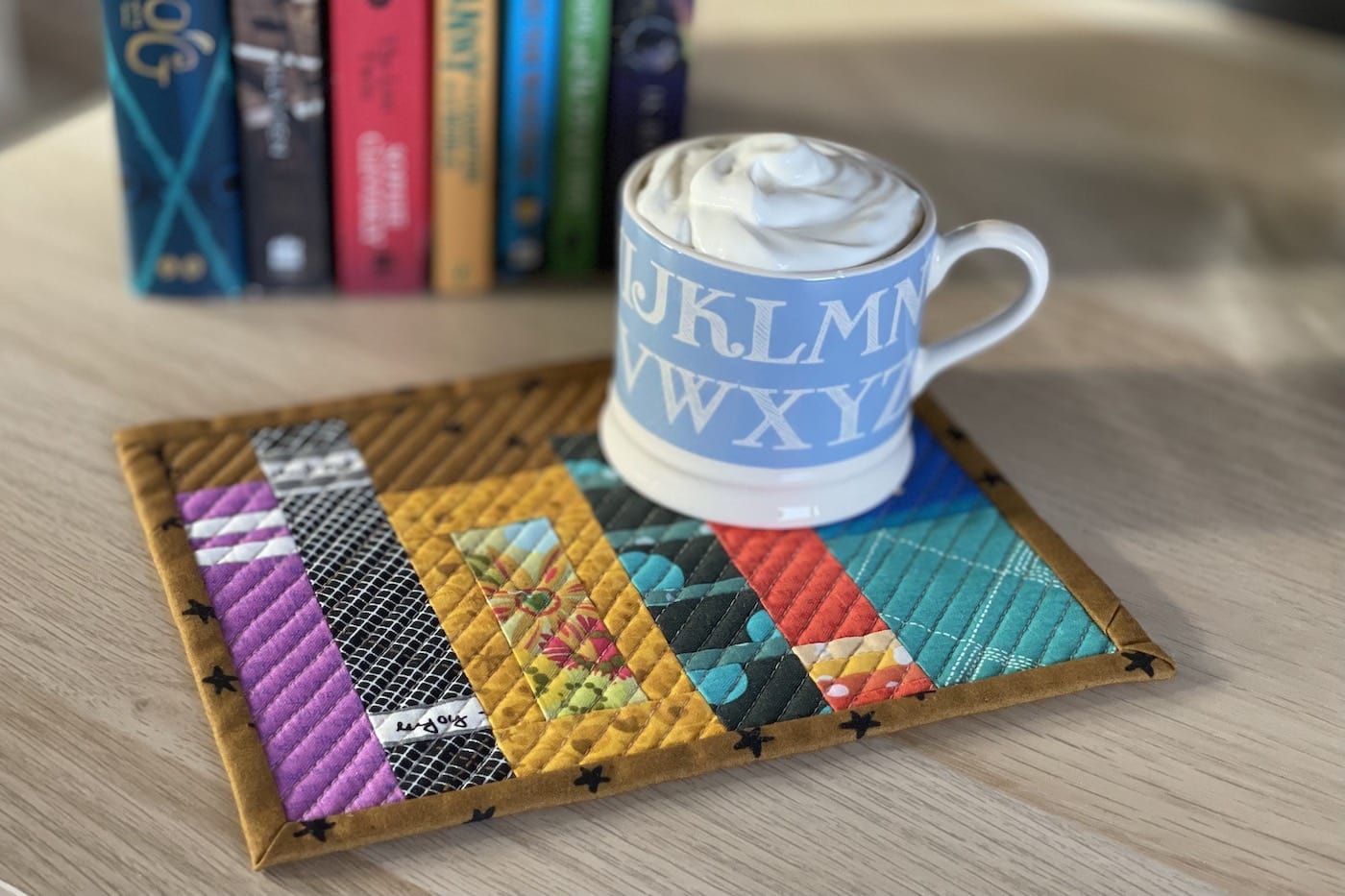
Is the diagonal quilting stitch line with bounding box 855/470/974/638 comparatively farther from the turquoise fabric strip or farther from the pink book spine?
the pink book spine

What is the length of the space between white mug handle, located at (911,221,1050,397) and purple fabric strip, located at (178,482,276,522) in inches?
11.4

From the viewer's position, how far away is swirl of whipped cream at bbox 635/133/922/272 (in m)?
0.55

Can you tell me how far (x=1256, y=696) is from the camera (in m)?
0.55

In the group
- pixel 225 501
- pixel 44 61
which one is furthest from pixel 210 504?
pixel 44 61

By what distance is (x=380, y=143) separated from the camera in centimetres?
70

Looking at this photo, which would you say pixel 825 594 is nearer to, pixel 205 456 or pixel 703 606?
pixel 703 606

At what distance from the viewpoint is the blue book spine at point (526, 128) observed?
691 millimetres

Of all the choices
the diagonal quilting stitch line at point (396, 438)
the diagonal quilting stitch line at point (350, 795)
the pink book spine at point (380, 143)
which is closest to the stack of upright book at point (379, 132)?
the pink book spine at point (380, 143)

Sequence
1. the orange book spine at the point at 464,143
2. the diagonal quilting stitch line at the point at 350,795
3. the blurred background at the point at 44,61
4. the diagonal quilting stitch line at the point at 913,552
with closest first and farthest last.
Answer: the diagonal quilting stitch line at the point at 350,795, the diagonal quilting stitch line at the point at 913,552, the orange book spine at the point at 464,143, the blurred background at the point at 44,61

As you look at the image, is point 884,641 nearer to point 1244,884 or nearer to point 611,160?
point 1244,884

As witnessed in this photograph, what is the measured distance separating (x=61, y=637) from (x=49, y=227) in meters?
0.33

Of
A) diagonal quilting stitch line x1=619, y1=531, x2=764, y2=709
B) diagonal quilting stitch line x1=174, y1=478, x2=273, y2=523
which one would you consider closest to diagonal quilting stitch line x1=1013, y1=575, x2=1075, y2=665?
diagonal quilting stitch line x1=619, y1=531, x2=764, y2=709

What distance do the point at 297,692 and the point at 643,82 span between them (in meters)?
0.37

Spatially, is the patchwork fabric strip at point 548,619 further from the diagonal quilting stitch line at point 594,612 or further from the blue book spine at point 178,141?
the blue book spine at point 178,141
